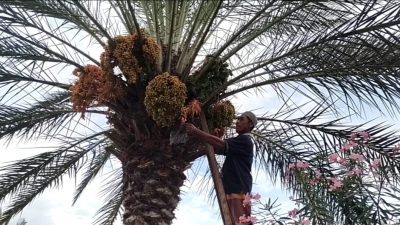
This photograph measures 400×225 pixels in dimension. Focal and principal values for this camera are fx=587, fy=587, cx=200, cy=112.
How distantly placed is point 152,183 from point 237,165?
36.3 inches

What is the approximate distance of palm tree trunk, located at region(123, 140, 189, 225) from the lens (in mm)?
6168

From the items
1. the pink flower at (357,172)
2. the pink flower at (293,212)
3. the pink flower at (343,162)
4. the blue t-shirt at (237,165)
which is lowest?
the pink flower at (293,212)

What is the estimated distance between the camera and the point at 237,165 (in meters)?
6.11

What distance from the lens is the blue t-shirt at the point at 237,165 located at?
602 centimetres

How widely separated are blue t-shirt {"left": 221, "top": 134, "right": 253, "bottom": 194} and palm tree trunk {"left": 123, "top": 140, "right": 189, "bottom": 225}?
1.99ft

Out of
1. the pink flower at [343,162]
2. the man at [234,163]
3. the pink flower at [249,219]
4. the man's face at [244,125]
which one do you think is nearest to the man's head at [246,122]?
the man's face at [244,125]

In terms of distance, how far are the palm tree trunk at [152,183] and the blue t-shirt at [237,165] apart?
61 centimetres

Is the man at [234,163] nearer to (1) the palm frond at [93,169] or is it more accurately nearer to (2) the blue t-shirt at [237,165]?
(2) the blue t-shirt at [237,165]

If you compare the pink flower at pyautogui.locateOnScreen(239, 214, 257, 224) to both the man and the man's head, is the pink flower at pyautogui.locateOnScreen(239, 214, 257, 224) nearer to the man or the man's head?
the man

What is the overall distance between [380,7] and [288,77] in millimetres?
1351

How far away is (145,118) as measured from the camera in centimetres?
638

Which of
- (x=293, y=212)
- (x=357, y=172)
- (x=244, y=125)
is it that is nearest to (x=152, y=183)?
(x=244, y=125)

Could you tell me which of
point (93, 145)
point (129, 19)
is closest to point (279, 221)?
point (129, 19)

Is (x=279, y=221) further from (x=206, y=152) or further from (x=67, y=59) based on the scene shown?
(x=67, y=59)
